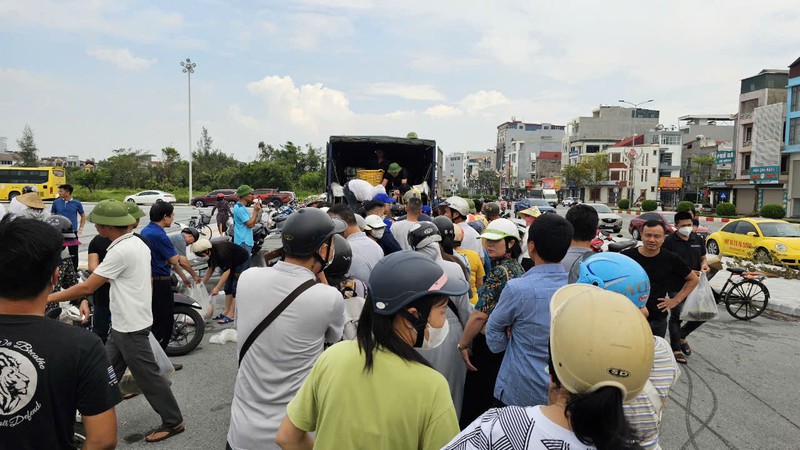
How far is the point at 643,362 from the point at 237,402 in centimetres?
191

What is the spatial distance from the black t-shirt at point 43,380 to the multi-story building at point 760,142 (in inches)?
2033

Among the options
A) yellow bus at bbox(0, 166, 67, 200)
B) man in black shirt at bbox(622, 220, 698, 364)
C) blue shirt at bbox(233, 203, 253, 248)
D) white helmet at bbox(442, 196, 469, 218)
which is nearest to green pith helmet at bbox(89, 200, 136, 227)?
white helmet at bbox(442, 196, 469, 218)

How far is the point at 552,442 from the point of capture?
4.42ft

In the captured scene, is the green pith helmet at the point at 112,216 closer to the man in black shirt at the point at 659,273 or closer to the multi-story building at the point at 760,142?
the man in black shirt at the point at 659,273

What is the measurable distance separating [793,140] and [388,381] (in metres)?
51.7

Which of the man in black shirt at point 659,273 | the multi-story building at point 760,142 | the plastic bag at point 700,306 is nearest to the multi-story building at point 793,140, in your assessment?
the multi-story building at point 760,142

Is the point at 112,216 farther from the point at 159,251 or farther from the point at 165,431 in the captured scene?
the point at 165,431

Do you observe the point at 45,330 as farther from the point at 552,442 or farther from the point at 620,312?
the point at 620,312

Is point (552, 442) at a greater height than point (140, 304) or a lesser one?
greater

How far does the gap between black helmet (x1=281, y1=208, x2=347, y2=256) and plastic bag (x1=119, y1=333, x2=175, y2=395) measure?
6.51 ft

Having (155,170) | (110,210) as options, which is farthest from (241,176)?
(110,210)

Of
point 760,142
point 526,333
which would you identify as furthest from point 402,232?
point 760,142

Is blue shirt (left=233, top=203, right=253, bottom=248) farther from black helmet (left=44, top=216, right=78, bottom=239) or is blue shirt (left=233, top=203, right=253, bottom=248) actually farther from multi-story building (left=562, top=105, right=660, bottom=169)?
multi-story building (left=562, top=105, right=660, bottom=169)

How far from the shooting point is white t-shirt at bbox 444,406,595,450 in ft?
4.42
